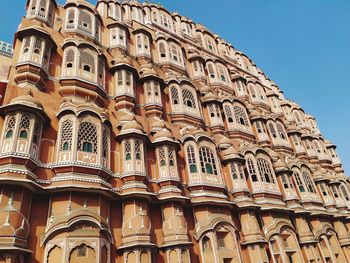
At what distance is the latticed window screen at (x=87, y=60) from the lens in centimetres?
1651

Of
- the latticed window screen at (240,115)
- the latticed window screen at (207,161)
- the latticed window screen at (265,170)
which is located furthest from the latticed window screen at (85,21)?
the latticed window screen at (265,170)

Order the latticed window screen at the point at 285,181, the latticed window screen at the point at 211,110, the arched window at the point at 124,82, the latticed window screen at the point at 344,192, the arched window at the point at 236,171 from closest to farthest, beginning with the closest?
the arched window at the point at 124,82
the arched window at the point at 236,171
the latticed window screen at the point at 285,181
the latticed window screen at the point at 211,110
the latticed window screen at the point at 344,192

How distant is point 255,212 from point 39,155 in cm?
1428

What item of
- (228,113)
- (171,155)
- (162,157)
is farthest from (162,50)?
(162,157)

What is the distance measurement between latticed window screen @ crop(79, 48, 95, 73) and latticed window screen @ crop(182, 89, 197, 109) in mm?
7554

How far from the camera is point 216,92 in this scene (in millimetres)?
25562

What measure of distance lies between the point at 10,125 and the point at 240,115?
1888 centimetres

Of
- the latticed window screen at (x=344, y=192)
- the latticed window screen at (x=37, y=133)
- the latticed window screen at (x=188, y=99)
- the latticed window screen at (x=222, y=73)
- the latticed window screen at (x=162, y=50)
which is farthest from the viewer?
the latticed window screen at (x=344, y=192)

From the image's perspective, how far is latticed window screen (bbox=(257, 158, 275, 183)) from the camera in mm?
19906

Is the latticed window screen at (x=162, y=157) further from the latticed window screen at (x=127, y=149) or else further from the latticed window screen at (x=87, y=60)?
the latticed window screen at (x=87, y=60)

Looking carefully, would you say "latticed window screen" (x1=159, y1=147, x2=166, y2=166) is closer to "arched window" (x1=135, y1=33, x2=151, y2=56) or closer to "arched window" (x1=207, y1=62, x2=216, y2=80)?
"arched window" (x1=135, y1=33, x2=151, y2=56)

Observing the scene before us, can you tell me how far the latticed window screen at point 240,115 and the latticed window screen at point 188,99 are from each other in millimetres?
4962

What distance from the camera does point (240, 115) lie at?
24328 millimetres

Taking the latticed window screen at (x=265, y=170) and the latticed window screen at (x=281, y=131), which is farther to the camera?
the latticed window screen at (x=281, y=131)
